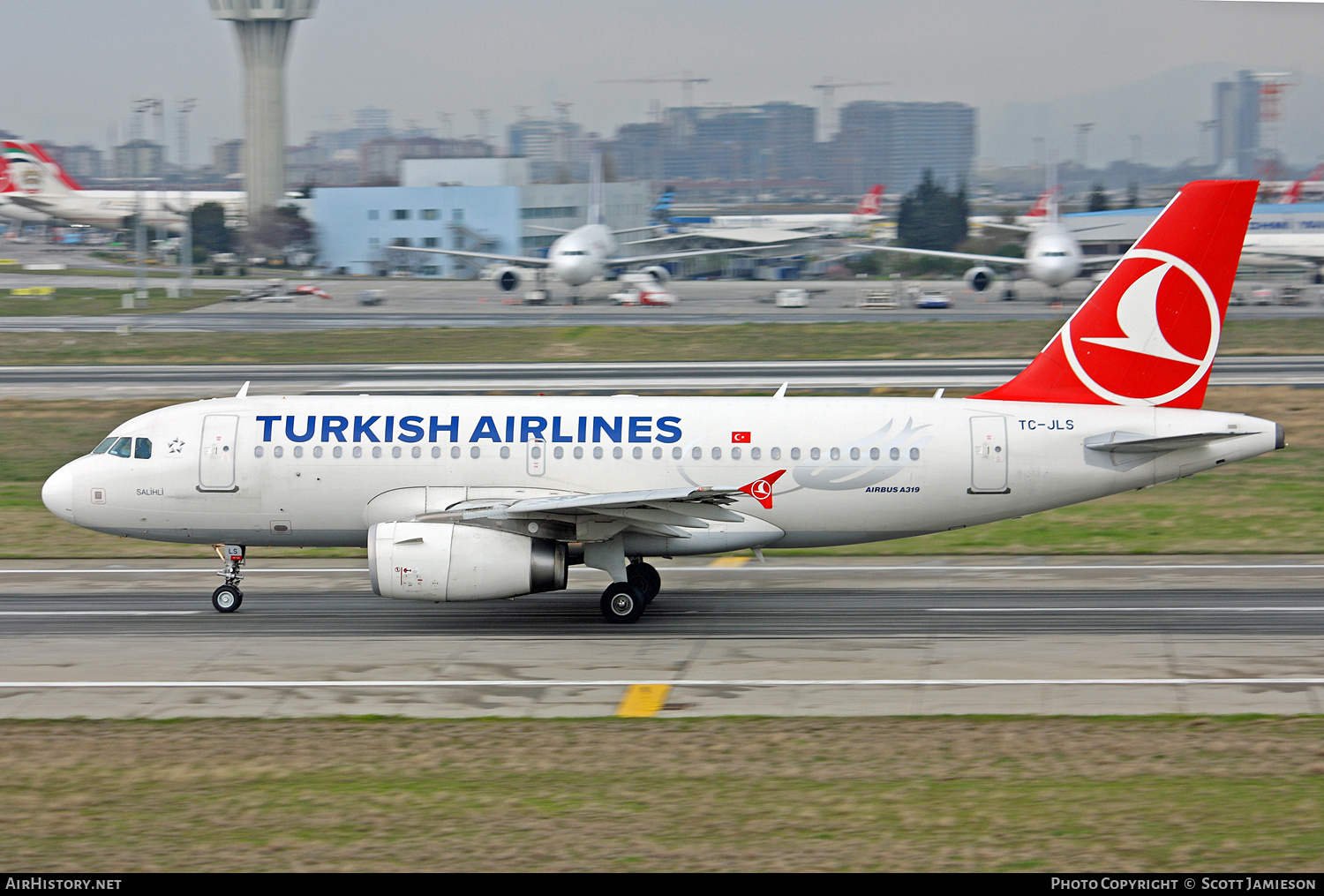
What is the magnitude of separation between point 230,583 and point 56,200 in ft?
542

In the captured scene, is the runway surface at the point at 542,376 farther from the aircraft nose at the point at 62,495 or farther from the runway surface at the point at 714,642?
the aircraft nose at the point at 62,495

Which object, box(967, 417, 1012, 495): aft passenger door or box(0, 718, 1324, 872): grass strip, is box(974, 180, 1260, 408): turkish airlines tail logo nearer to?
box(967, 417, 1012, 495): aft passenger door

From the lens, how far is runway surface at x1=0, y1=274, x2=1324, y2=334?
8144cm

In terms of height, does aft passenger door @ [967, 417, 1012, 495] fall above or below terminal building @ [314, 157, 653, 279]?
below

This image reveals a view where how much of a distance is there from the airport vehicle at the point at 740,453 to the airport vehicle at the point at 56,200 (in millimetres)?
155974

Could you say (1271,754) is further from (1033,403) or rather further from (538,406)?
(538,406)

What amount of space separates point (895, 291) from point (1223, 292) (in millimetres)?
81256

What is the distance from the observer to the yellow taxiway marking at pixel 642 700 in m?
18.4

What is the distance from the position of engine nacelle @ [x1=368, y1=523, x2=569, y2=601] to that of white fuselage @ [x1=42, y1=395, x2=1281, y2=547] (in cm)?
170

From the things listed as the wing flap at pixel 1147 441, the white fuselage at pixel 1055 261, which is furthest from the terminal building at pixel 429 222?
the wing flap at pixel 1147 441

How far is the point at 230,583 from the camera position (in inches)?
989

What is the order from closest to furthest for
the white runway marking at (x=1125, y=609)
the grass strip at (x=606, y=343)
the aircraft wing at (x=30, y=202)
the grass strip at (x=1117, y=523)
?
the white runway marking at (x=1125, y=609)
the grass strip at (x=1117, y=523)
the grass strip at (x=606, y=343)
the aircraft wing at (x=30, y=202)

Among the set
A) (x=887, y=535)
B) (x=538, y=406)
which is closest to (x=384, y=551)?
(x=538, y=406)

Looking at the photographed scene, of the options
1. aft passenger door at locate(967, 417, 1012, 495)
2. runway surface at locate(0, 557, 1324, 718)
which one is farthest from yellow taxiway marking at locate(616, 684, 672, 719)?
aft passenger door at locate(967, 417, 1012, 495)
